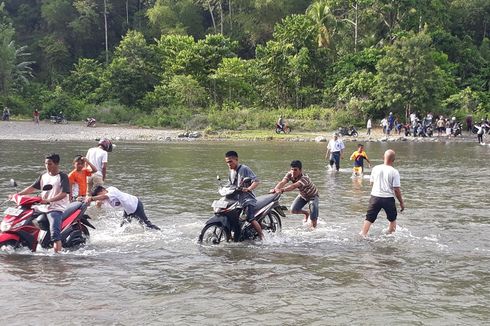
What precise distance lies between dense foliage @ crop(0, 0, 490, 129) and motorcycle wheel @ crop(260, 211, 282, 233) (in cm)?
3445

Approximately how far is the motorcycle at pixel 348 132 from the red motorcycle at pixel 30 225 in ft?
111

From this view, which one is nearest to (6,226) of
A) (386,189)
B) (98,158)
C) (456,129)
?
(98,158)

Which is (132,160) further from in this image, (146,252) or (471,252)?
(471,252)

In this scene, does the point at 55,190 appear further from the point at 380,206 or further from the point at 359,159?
the point at 359,159

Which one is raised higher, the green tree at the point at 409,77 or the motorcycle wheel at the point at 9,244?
the green tree at the point at 409,77

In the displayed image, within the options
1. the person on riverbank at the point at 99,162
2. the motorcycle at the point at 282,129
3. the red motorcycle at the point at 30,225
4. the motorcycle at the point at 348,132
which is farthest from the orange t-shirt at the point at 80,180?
the motorcycle at the point at 348,132

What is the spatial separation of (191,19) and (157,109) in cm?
2515

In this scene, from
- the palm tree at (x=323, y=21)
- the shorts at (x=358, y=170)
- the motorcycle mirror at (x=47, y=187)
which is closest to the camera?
the motorcycle mirror at (x=47, y=187)

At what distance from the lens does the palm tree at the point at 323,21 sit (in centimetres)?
5091

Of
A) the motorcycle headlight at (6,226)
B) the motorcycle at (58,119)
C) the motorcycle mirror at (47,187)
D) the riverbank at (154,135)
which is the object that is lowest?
the motorcycle headlight at (6,226)

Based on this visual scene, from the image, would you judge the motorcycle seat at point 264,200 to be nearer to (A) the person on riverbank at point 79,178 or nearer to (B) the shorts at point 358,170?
(A) the person on riverbank at point 79,178

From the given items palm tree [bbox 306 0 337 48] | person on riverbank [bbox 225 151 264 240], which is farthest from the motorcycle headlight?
palm tree [bbox 306 0 337 48]

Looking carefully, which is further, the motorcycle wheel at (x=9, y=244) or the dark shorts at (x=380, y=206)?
the dark shorts at (x=380, y=206)

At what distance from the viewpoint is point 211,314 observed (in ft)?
22.3
